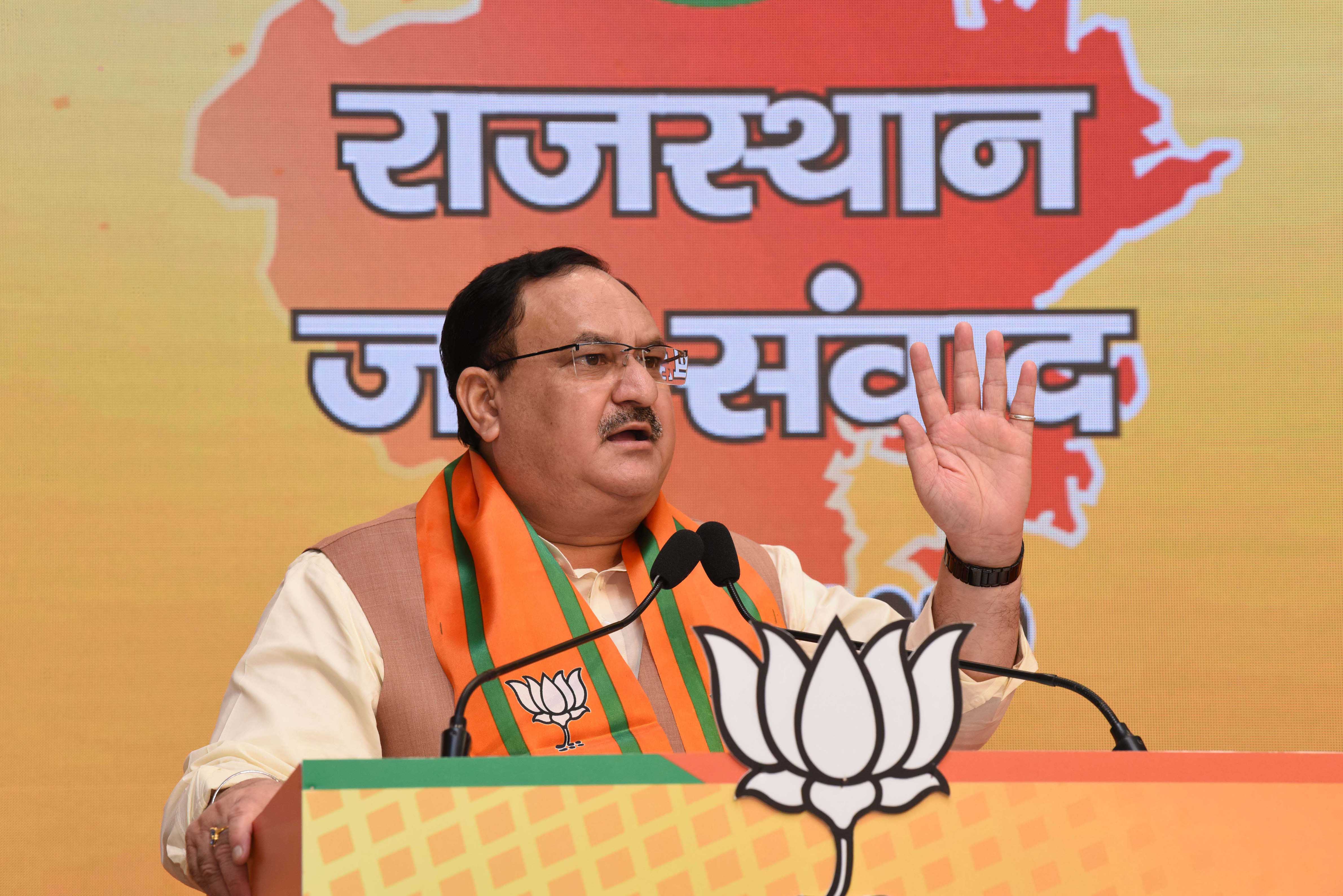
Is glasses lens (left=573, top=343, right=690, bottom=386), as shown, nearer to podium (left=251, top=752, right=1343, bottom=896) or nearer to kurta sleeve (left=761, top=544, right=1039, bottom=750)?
kurta sleeve (left=761, top=544, right=1039, bottom=750)

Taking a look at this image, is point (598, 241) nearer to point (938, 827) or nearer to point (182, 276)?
point (182, 276)

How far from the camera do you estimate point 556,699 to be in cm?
160

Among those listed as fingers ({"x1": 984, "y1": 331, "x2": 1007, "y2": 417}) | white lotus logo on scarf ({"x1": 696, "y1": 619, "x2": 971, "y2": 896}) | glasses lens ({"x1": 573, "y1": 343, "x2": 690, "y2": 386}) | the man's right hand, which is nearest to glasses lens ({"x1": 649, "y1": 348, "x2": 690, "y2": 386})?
glasses lens ({"x1": 573, "y1": 343, "x2": 690, "y2": 386})

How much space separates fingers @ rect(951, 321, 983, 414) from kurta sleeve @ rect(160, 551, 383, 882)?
83 centimetres

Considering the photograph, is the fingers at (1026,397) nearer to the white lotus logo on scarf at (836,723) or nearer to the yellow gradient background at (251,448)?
the white lotus logo on scarf at (836,723)

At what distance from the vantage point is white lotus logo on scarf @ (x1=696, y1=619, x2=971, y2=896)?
885mm

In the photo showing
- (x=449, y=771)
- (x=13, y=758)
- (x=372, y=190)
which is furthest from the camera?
(x=372, y=190)

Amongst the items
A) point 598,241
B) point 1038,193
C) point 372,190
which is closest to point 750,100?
point 598,241

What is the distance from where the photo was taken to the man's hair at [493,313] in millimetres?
1911

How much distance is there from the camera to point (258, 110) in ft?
8.09

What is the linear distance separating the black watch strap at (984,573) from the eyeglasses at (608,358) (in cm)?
53

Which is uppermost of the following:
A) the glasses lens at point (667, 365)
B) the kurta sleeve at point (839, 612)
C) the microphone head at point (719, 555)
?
the glasses lens at point (667, 365)

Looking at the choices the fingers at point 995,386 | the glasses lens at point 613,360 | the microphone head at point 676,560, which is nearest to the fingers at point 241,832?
the microphone head at point 676,560

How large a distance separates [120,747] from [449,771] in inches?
70.5
